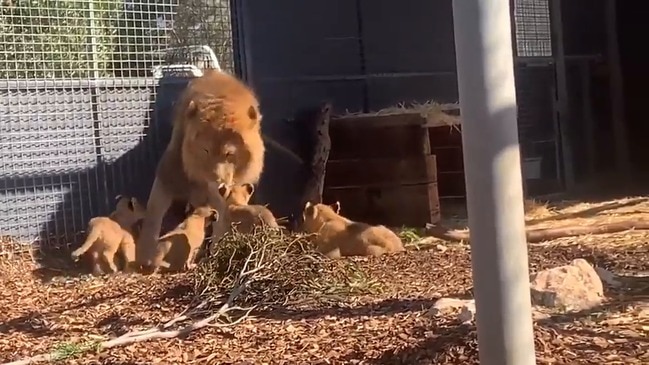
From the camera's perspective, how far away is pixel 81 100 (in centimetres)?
785

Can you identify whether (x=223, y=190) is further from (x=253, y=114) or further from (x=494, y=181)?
(x=494, y=181)

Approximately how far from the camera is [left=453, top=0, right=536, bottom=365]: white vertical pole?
9.12 ft

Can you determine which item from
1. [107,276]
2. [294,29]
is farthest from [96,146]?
[294,29]

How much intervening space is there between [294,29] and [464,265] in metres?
3.98

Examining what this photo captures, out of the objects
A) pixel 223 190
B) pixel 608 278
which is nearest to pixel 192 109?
pixel 223 190

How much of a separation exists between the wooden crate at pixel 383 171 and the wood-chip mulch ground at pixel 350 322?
6.02ft

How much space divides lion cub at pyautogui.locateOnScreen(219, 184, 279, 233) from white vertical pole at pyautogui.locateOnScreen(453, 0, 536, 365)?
322cm

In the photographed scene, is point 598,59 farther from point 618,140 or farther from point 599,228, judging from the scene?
point 599,228

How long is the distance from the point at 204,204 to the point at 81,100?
4.67 feet

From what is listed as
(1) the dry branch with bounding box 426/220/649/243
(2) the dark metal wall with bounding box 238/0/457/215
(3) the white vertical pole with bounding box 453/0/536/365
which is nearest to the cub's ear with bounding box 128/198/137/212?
(2) the dark metal wall with bounding box 238/0/457/215

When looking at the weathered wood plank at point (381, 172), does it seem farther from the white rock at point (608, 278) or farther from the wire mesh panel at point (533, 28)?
the white rock at point (608, 278)

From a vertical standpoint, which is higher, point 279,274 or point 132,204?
point 132,204

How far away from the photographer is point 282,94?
9164 millimetres

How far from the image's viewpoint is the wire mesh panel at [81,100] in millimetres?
7445
